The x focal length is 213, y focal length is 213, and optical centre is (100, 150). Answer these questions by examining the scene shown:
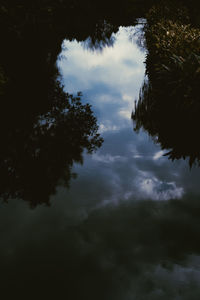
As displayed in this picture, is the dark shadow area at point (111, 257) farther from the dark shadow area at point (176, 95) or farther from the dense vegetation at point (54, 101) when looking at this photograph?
the dark shadow area at point (176, 95)

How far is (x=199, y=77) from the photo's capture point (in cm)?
636

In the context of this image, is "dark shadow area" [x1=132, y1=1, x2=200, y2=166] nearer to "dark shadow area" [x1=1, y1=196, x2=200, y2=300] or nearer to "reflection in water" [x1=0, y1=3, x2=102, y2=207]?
"dark shadow area" [x1=1, y1=196, x2=200, y2=300]

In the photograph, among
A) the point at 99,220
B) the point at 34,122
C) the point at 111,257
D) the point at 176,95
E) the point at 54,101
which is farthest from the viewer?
the point at 54,101

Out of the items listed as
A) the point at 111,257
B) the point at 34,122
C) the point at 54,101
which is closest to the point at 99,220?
the point at 111,257

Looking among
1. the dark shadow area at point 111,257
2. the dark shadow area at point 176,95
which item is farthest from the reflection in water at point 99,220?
the dark shadow area at point 176,95

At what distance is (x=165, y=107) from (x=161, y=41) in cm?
305

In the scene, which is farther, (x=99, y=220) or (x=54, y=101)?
(x=54, y=101)

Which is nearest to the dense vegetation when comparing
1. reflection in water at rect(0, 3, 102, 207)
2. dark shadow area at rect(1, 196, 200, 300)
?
reflection in water at rect(0, 3, 102, 207)

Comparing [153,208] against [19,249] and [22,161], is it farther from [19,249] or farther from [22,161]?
[22,161]

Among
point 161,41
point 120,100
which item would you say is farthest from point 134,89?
point 161,41

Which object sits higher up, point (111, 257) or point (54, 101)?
point (54, 101)

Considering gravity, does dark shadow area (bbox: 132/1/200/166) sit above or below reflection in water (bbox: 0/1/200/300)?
above

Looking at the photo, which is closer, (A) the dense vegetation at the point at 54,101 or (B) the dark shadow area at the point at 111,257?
(B) the dark shadow area at the point at 111,257

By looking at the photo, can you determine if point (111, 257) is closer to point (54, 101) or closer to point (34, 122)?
point (34, 122)
